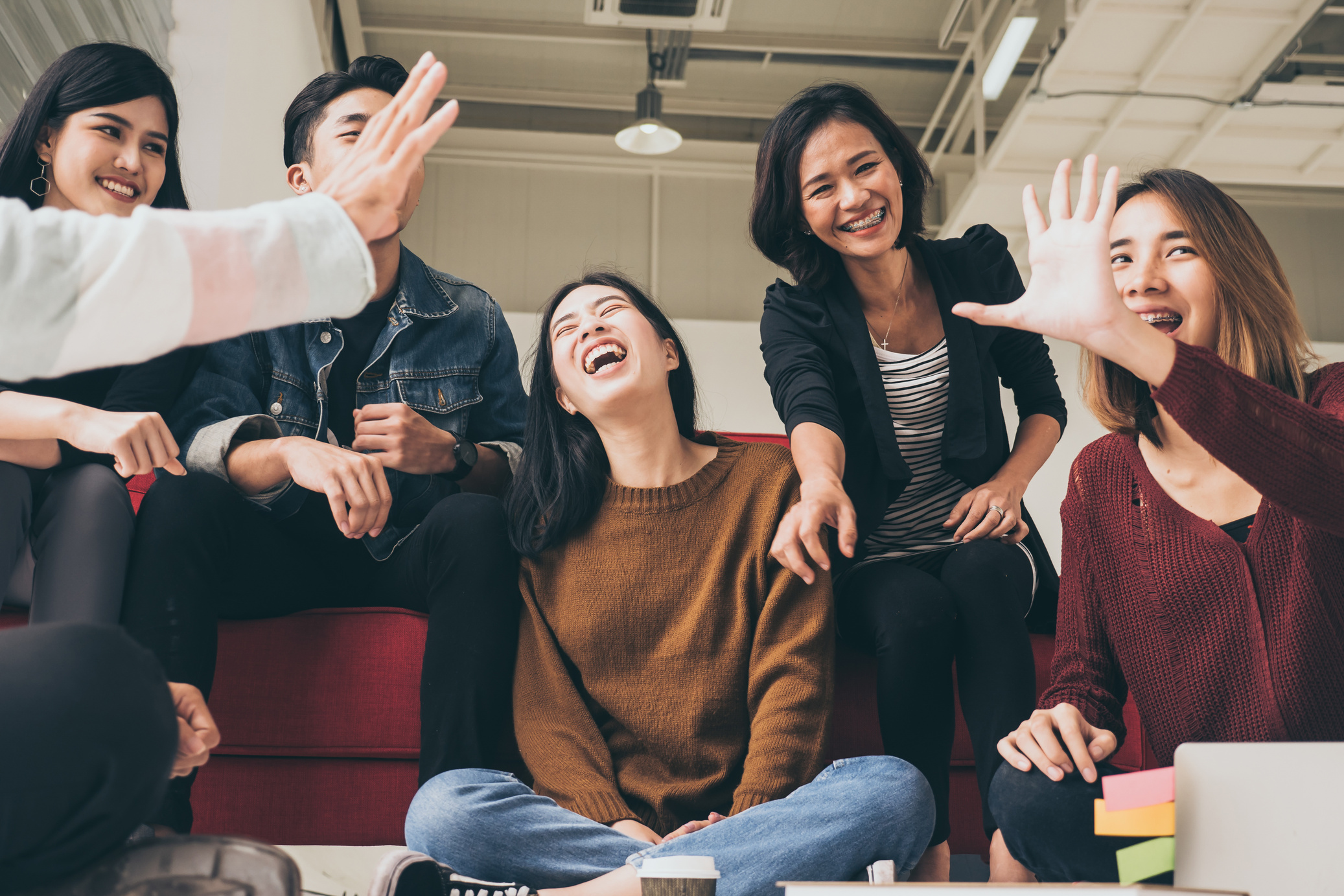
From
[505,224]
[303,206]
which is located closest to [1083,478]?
[303,206]

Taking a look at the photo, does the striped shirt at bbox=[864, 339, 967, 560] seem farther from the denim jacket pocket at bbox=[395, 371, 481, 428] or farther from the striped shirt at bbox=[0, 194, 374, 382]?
the striped shirt at bbox=[0, 194, 374, 382]

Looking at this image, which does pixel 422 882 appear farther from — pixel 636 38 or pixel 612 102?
pixel 612 102

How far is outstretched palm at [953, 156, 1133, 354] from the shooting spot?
1.01 metres

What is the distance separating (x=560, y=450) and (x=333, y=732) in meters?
0.55

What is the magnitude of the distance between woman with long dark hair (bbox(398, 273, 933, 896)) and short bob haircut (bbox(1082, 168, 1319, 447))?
474mm

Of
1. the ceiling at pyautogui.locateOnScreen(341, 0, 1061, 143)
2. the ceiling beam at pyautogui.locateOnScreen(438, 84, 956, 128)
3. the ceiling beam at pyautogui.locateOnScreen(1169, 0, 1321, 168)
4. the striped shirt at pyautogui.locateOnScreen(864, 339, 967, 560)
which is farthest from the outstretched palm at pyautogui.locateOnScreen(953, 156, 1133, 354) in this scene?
the ceiling beam at pyautogui.locateOnScreen(438, 84, 956, 128)

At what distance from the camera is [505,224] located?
6.75m

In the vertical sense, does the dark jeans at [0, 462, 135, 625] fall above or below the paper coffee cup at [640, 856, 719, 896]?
above

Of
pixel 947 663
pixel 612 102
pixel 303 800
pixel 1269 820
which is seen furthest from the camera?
pixel 612 102

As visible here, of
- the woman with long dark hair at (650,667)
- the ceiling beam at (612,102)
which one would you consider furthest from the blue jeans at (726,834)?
the ceiling beam at (612,102)

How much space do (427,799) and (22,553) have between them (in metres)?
0.66

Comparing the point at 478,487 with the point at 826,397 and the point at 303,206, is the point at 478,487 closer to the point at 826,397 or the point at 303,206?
the point at 826,397

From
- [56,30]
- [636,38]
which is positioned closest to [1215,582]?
[56,30]

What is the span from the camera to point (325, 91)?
1.85m
